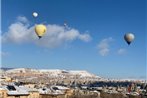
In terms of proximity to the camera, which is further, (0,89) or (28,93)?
(28,93)

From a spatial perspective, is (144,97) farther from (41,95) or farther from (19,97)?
(19,97)

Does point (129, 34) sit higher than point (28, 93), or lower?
higher

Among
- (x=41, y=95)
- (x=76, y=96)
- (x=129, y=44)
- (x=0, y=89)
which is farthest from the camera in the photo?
(x=76, y=96)

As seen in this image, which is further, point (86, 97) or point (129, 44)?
point (86, 97)

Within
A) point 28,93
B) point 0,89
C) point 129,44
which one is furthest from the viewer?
point 28,93

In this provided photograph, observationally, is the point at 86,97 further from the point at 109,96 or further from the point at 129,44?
the point at 129,44

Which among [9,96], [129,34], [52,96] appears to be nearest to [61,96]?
[52,96]

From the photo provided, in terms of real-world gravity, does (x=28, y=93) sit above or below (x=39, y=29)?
below

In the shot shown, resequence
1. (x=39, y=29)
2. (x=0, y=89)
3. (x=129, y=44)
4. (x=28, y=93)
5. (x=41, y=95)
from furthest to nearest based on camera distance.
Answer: (x=41, y=95), (x=28, y=93), (x=0, y=89), (x=129, y=44), (x=39, y=29)

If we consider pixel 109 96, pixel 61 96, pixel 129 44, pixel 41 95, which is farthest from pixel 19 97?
pixel 109 96
